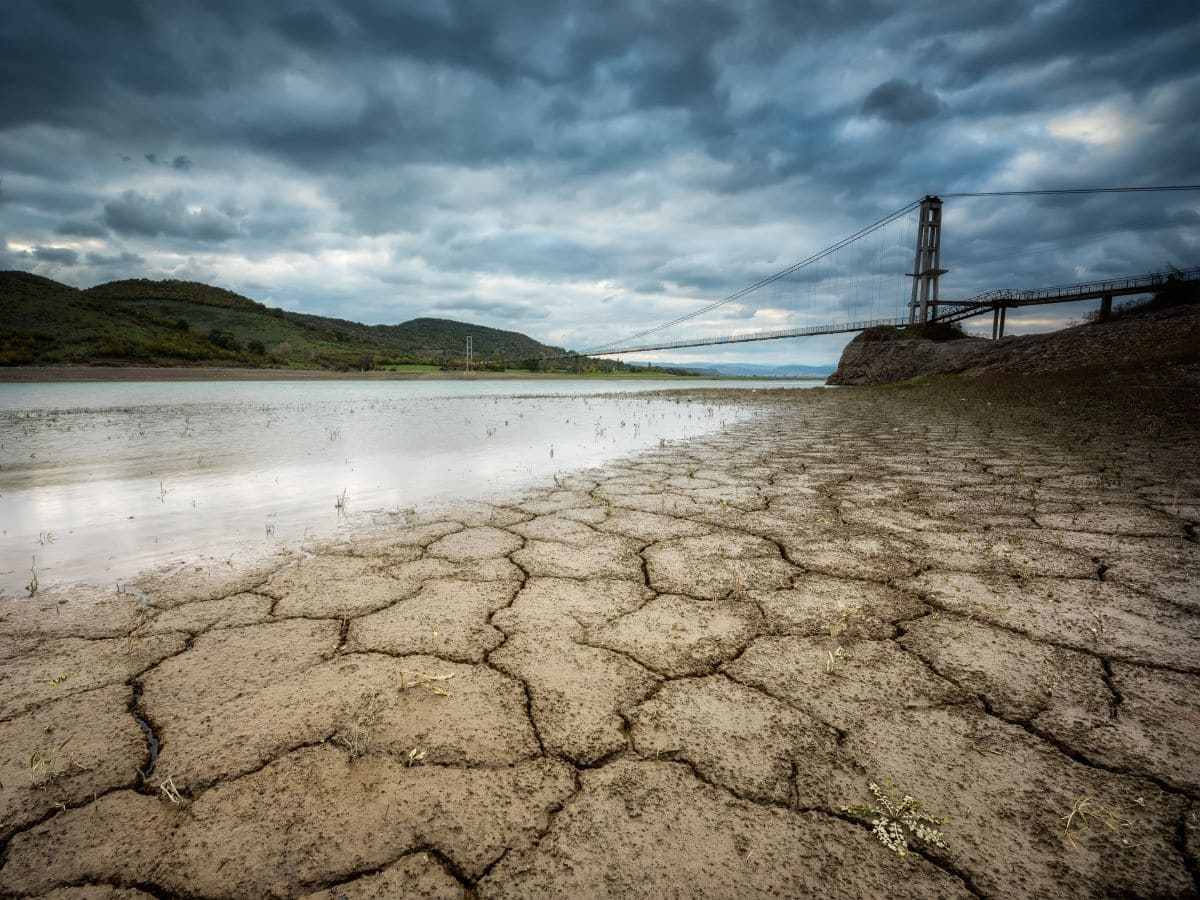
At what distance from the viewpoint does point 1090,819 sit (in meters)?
0.90

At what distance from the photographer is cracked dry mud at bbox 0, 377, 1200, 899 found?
84 centimetres

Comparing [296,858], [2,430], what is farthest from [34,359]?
[296,858]

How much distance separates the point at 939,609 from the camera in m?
1.73

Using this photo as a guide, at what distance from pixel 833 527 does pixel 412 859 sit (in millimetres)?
2390

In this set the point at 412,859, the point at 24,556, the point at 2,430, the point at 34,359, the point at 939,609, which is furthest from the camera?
the point at 34,359

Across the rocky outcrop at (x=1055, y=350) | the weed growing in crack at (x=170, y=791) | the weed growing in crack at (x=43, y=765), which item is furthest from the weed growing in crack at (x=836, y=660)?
the rocky outcrop at (x=1055, y=350)

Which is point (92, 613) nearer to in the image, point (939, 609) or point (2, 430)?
point (939, 609)

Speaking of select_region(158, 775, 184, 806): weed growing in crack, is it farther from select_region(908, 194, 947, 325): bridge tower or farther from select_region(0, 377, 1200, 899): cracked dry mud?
select_region(908, 194, 947, 325): bridge tower

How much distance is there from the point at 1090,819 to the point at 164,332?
55336 mm

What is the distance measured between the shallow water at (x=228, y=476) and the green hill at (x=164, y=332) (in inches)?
1292

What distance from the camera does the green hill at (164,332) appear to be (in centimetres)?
3192

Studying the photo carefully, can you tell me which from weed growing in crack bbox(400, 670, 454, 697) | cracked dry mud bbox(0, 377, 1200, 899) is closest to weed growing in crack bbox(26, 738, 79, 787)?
cracked dry mud bbox(0, 377, 1200, 899)

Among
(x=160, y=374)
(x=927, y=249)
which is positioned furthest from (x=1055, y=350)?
(x=160, y=374)

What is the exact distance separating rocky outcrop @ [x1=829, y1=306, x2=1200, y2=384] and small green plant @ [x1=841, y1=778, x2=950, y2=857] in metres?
13.3
